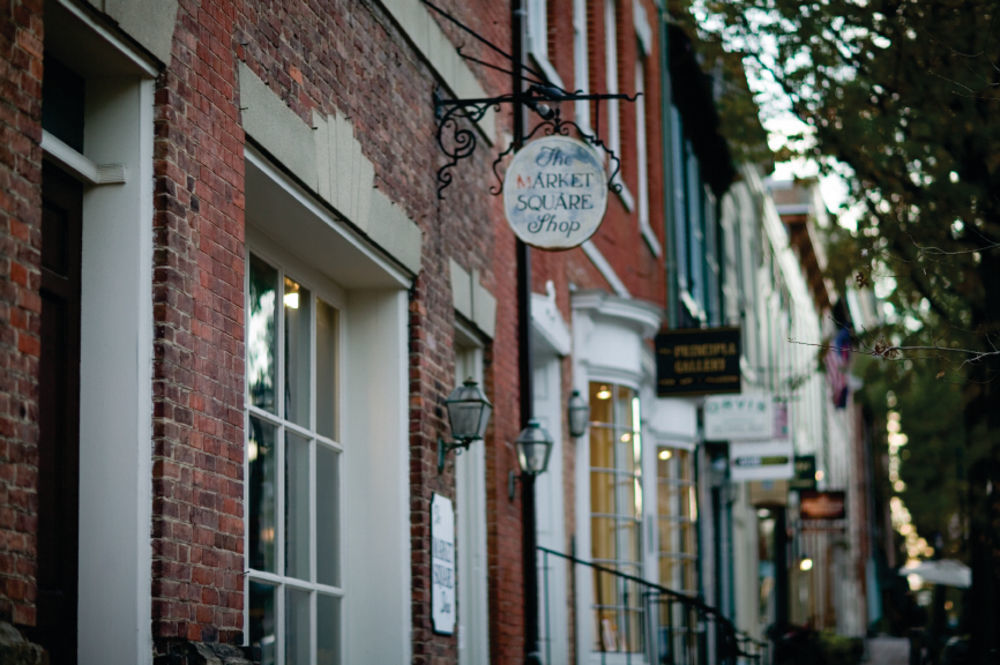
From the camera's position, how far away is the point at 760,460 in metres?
21.8

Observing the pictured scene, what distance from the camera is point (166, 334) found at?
18.8 ft

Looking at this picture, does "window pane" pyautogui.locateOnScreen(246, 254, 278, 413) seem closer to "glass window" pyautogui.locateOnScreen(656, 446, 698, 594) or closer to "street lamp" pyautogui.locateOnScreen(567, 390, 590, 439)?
"street lamp" pyautogui.locateOnScreen(567, 390, 590, 439)

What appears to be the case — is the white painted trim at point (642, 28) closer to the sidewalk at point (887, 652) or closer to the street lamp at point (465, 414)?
the street lamp at point (465, 414)

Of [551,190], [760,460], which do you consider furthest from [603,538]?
[760,460]

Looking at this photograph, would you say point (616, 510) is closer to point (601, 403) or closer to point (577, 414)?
point (601, 403)

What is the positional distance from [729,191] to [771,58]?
12.1m

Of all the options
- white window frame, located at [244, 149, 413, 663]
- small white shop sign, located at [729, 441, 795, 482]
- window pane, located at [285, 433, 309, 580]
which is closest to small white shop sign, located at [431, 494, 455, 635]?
white window frame, located at [244, 149, 413, 663]

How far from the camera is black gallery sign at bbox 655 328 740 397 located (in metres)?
16.5

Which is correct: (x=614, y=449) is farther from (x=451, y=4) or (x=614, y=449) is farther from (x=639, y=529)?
(x=451, y=4)

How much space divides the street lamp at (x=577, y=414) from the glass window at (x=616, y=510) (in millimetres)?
760

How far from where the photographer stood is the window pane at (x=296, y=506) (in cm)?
787

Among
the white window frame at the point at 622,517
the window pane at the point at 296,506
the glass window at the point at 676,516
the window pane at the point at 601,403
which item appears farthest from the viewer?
the glass window at the point at 676,516

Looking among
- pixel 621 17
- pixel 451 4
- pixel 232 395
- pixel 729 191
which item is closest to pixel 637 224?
pixel 621 17

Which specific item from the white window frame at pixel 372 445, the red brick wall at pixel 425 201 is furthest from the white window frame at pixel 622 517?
the white window frame at pixel 372 445
